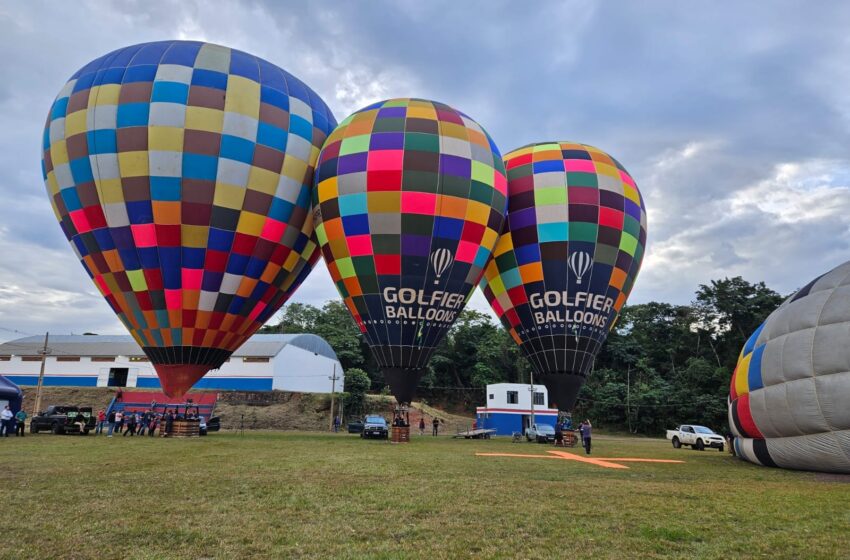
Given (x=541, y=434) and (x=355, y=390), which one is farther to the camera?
(x=355, y=390)

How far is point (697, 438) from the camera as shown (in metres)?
24.5

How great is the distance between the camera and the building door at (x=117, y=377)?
45.8 m

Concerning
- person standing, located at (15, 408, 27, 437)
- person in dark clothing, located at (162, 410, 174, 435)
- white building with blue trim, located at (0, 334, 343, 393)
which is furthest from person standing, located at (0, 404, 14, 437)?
white building with blue trim, located at (0, 334, 343, 393)

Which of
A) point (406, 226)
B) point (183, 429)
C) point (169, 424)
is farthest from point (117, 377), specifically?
point (406, 226)

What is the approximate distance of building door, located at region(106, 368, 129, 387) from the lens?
4581 centimetres

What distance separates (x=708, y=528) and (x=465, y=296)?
446 inches

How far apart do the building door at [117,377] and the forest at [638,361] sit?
1817 cm

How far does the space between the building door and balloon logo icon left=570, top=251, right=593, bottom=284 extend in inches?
1639

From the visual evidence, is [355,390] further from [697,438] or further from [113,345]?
[697,438]

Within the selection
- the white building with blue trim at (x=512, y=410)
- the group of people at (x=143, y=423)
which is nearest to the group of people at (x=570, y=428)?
the white building with blue trim at (x=512, y=410)

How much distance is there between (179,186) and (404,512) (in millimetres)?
13374

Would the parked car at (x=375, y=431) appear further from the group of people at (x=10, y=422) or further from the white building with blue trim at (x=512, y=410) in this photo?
the group of people at (x=10, y=422)

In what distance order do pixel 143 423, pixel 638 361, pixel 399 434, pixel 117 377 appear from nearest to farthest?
1. pixel 399 434
2. pixel 143 423
3. pixel 117 377
4. pixel 638 361

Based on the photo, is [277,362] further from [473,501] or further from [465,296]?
[473,501]
